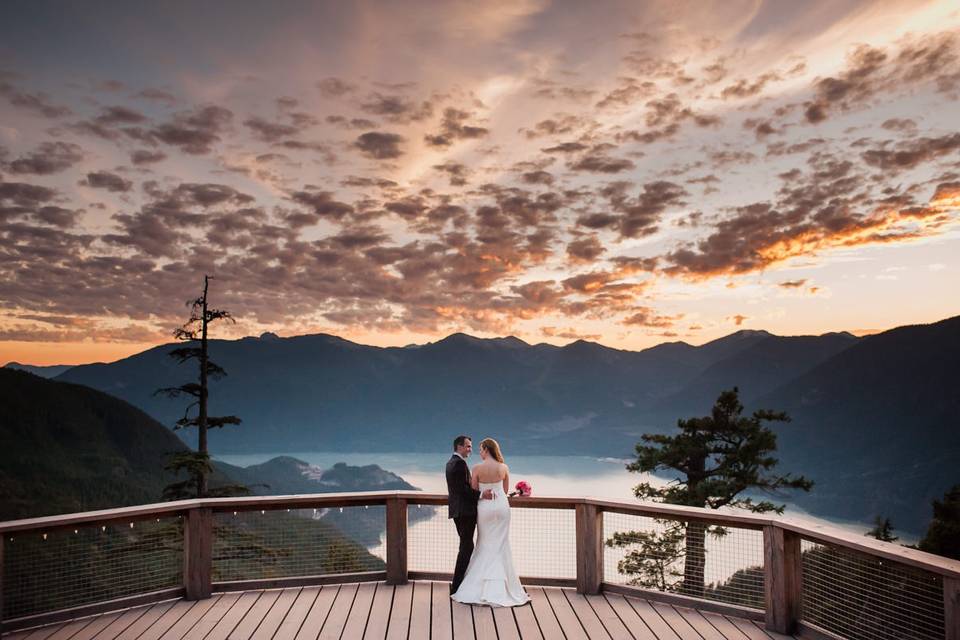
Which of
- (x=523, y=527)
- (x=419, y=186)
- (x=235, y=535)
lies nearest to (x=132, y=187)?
(x=419, y=186)

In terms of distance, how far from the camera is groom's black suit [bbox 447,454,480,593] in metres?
6.47

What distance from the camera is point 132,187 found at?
26125 millimetres

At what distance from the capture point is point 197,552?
652 cm

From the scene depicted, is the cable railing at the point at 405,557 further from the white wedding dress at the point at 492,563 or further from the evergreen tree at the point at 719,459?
the evergreen tree at the point at 719,459

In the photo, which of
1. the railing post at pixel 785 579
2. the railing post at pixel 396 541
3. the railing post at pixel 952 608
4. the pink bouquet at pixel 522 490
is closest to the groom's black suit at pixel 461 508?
the pink bouquet at pixel 522 490

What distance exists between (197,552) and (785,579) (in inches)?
195

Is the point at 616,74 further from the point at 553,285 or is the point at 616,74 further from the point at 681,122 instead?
the point at 553,285

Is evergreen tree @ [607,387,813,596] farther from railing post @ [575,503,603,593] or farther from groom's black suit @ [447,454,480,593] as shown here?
groom's black suit @ [447,454,480,593]

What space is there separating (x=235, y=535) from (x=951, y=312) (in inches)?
6857

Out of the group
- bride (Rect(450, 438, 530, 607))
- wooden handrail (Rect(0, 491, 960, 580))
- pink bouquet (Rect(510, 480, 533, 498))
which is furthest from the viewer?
pink bouquet (Rect(510, 480, 533, 498))

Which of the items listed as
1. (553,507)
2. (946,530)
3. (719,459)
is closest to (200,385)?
(553,507)

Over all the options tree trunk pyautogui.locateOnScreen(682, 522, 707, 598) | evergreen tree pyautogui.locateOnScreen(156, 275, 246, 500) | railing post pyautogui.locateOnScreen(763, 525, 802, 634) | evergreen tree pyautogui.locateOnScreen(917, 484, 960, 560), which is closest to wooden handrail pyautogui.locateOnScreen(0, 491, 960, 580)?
railing post pyautogui.locateOnScreen(763, 525, 802, 634)

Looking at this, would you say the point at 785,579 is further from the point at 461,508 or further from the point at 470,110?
the point at 470,110

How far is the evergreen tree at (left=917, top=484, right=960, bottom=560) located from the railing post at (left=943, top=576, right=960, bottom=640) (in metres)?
20.5
